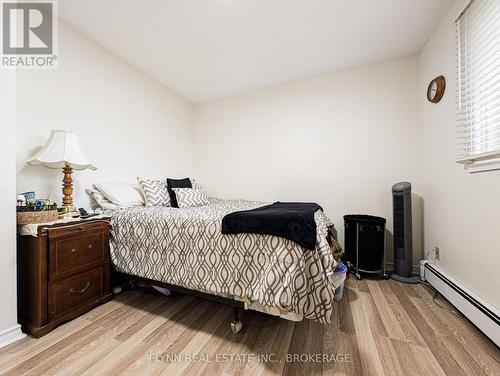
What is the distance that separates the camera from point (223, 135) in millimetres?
3568

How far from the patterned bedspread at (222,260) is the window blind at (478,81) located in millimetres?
1274

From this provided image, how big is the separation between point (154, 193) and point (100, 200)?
0.49 m

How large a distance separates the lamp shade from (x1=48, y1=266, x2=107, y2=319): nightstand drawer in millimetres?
882

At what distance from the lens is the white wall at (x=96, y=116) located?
1.79 metres

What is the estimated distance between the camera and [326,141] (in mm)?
2871

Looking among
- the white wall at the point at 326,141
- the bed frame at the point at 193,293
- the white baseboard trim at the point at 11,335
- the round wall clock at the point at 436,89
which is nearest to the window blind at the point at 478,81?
the round wall clock at the point at 436,89

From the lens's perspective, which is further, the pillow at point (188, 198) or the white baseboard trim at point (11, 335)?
the pillow at point (188, 198)

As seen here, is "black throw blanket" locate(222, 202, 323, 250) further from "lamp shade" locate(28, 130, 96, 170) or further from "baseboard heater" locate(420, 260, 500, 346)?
"lamp shade" locate(28, 130, 96, 170)

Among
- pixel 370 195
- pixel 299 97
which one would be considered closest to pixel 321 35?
pixel 299 97

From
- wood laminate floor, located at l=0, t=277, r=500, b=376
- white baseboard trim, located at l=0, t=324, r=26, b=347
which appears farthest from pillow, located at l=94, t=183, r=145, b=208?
white baseboard trim, located at l=0, t=324, r=26, b=347

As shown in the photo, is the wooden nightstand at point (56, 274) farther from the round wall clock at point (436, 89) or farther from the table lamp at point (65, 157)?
the round wall clock at point (436, 89)

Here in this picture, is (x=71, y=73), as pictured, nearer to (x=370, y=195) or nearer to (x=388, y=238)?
(x=370, y=195)

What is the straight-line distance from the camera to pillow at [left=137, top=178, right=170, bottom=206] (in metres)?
2.32

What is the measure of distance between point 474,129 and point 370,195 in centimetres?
119
